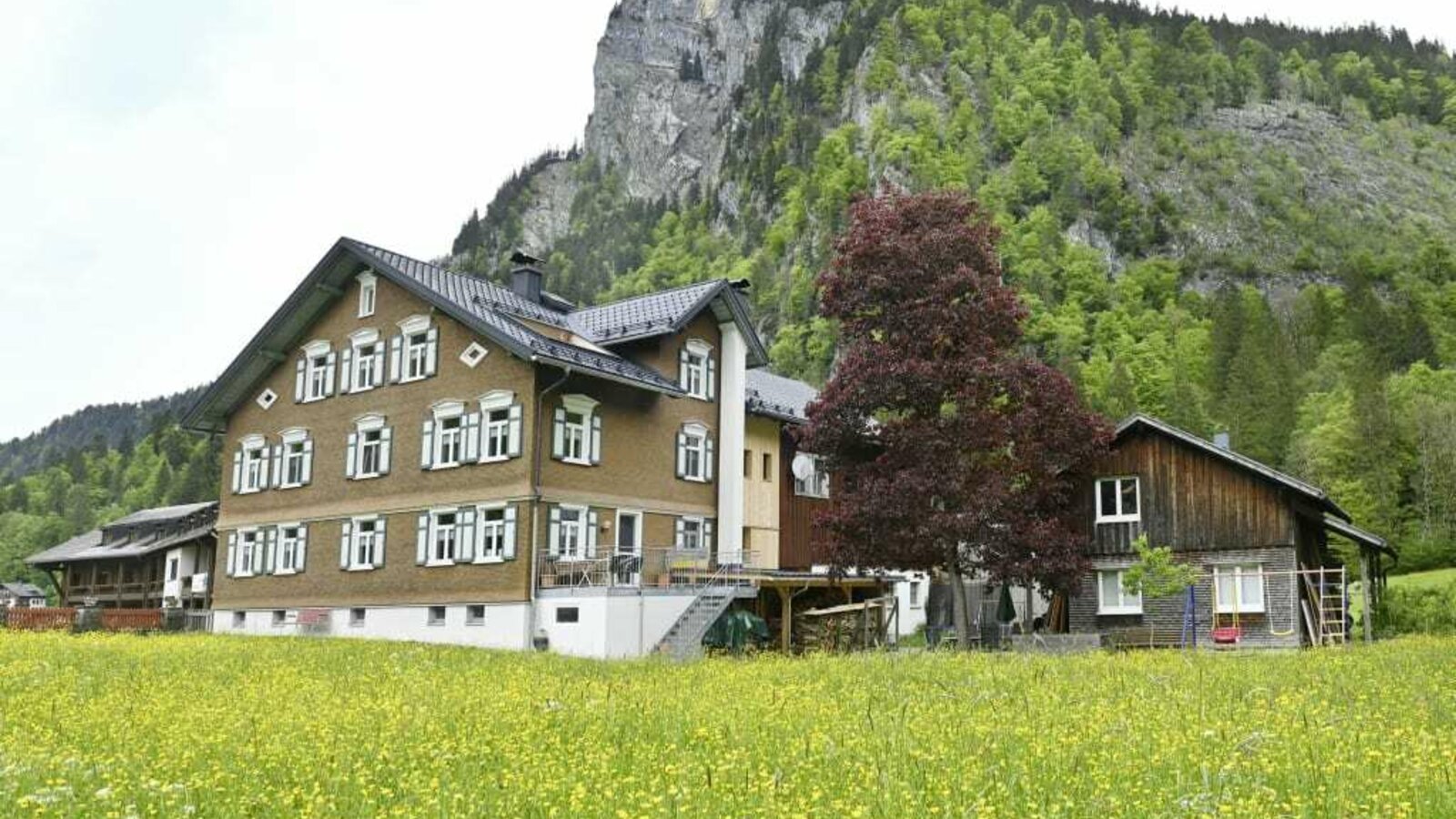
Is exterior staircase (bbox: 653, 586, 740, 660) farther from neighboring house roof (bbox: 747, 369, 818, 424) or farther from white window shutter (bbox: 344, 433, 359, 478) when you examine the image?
white window shutter (bbox: 344, 433, 359, 478)

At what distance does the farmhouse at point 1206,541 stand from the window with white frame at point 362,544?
20954mm

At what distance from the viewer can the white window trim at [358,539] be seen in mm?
36406

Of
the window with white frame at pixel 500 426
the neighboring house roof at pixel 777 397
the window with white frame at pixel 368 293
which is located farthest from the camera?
the neighboring house roof at pixel 777 397

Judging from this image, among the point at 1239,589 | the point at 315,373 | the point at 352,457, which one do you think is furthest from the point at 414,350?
the point at 1239,589

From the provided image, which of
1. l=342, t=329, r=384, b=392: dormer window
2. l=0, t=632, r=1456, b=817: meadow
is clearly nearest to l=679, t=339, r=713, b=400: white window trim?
l=342, t=329, r=384, b=392: dormer window

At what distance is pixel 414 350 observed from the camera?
36531 millimetres

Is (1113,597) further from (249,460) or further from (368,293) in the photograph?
(249,460)

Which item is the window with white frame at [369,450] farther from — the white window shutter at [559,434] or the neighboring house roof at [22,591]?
the neighboring house roof at [22,591]

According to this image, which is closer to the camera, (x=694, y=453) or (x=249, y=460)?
(x=694, y=453)

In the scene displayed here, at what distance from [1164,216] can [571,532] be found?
130 m

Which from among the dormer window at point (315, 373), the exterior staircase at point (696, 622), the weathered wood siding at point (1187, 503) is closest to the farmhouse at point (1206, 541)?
the weathered wood siding at point (1187, 503)

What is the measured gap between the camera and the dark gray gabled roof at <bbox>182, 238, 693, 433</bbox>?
1292 inches

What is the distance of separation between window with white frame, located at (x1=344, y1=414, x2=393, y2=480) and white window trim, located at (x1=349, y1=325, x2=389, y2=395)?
43.7 inches

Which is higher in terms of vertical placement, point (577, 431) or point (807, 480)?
point (577, 431)
